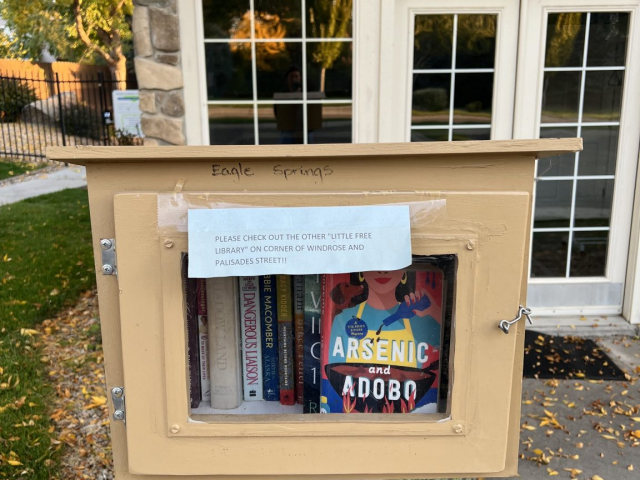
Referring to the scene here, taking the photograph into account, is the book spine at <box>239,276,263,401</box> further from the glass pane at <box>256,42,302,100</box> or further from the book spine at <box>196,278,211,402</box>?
the glass pane at <box>256,42,302,100</box>

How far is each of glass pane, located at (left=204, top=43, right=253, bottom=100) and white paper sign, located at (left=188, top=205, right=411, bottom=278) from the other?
292 centimetres

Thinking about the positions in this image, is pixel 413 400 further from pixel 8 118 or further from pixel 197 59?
pixel 8 118

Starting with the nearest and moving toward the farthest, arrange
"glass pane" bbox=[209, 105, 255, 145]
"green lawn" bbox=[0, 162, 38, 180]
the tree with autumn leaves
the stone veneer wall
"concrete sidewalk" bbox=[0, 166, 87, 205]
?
the stone veneer wall, "glass pane" bbox=[209, 105, 255, 145], "concrete sidewalk" bbox=[0, 166, 87, 205], "green lawn" bbox=[0, 162, 38, 180], the tree with autumn leaves

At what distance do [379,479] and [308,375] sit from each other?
30 centimetres

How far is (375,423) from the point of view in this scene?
130 cm

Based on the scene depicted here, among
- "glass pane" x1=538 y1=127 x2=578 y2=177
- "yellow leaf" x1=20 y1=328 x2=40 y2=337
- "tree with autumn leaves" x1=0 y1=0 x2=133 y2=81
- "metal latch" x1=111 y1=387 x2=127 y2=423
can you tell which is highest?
"tree with autumn leaves" x1=0 y1=0 x2=133 y2=81

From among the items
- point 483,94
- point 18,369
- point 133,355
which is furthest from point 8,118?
point 133,355

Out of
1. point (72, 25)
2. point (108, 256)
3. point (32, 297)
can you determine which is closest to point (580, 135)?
point (108, 256)

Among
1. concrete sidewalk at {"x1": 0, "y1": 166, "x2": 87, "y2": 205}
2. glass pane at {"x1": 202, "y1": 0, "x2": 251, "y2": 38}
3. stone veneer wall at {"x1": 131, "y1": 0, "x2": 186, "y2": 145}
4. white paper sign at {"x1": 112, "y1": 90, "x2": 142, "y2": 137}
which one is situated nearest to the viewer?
stone veneer wall at {"x1": 131, "y1": 0, "x2": 186, "y2": 145}

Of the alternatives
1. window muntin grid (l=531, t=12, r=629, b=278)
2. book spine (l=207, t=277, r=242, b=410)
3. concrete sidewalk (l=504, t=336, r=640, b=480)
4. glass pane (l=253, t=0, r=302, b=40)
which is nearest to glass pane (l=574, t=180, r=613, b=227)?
window muntin grid (l=531, t=12, r=629, b=278)

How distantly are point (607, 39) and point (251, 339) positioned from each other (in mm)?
3798

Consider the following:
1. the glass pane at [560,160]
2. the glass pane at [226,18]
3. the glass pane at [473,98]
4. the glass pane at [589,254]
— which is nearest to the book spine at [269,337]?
the glass pane at [226,18]

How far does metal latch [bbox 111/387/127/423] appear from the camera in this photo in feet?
4.36

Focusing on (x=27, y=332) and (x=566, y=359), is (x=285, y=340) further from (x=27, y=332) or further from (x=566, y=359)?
(x=27, y=332)
